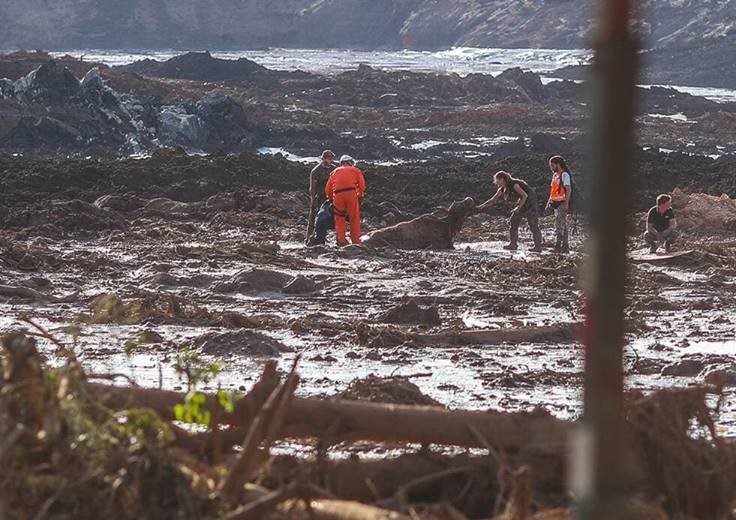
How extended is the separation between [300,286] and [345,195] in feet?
11.5

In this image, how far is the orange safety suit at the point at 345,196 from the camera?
17.2 m

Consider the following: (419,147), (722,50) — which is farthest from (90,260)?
(722,50)

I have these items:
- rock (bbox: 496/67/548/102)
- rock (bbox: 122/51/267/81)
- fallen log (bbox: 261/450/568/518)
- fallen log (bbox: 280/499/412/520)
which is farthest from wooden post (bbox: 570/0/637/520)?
rock (bbox: 122/51/267/81)

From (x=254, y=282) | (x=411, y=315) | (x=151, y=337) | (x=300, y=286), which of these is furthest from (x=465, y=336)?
(x=254, y=282)

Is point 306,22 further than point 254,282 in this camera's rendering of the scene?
Yes

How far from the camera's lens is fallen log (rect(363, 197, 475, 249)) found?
17.8m

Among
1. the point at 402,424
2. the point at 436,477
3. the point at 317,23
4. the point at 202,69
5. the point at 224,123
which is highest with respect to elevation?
the point at 402,424

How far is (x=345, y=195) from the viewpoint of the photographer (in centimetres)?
1723

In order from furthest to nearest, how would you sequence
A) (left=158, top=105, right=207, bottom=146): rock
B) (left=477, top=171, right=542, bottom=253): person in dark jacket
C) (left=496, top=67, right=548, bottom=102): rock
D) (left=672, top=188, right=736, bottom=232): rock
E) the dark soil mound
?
(left=496, top=67, right=548, bottom=102): rock
(left=158, top=105, right=207, bottom=146): rock
(left=672, top=188, right=736, bottom=232): rock
(left=477, top=171, right=542, bottom=253): person in dark jacket
the dark soil mound

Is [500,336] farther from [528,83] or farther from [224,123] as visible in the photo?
[528,83]

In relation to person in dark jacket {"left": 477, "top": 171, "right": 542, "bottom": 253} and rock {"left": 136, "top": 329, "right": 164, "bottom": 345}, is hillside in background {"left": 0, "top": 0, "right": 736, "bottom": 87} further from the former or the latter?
rock {"left": 136, "top": 329, "right": 164, "bottom": 345}

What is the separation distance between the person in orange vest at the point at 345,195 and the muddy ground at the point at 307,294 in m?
0.45

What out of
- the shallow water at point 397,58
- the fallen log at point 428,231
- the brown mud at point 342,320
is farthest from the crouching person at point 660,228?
the shallow water at point 397,58

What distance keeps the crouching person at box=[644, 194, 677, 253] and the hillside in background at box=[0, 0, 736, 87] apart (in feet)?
186
